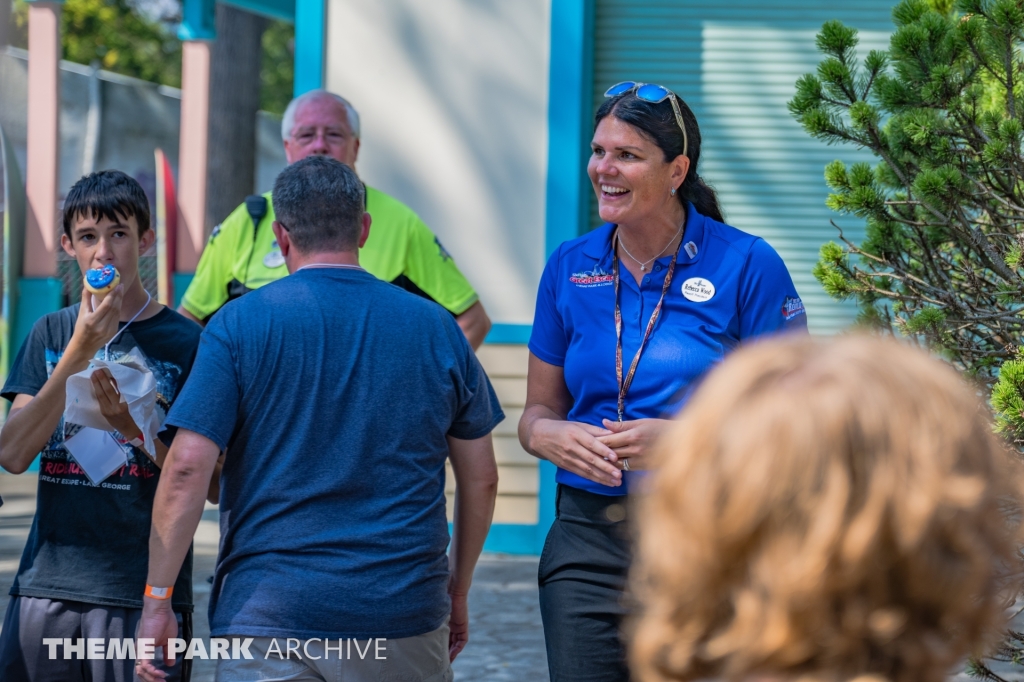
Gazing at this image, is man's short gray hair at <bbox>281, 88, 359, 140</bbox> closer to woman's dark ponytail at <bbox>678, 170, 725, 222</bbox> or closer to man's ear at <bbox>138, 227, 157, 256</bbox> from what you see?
man's ear at <bbox>138, 227, 157, 256</bbox>

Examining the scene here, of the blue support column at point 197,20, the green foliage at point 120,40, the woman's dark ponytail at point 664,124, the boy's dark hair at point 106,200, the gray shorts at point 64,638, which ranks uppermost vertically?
the green foliage at point 120,40

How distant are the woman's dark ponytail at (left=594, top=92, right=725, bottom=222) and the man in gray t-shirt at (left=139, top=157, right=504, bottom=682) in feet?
2.52

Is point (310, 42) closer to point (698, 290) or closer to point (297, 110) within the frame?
point (297, 110)

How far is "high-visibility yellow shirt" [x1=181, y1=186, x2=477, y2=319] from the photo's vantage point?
15.1ft

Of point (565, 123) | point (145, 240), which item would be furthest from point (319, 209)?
point (565, 123)

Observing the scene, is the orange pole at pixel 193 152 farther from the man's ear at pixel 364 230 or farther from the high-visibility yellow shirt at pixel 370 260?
the man's ear at pixel 364 230

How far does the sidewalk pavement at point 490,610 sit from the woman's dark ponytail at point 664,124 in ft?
8.94

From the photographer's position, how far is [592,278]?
302 cm

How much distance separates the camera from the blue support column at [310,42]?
273 inches

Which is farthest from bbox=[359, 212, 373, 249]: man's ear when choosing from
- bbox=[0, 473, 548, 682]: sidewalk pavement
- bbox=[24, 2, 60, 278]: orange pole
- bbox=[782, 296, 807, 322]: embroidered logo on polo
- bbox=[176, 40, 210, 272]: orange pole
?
bbox=[176, 40, 210, 272]: orange pole

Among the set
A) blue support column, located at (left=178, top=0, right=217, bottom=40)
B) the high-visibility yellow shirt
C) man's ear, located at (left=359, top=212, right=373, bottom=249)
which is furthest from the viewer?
blue support column, located at (left=178, top=0, right=217, bottom=40)

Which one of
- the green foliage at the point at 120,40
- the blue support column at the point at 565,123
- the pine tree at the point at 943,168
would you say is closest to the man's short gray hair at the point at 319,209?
the pine tree at the point at 943,168

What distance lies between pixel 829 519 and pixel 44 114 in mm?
10845

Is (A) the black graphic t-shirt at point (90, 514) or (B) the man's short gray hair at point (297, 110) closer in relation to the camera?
(A) the black graphic t-shirt at point (90, 514)
